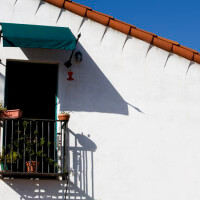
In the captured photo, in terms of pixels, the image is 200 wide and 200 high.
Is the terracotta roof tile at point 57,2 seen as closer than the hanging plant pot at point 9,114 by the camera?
No

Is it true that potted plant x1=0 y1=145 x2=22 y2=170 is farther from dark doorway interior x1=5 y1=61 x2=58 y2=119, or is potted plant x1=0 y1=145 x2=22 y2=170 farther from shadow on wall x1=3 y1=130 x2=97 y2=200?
dark doorway interior x1=5 y1=61 x2=58 y2=119

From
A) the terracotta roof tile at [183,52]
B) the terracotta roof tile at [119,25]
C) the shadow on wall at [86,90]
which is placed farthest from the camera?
the terracotta roof tile at [183,52]

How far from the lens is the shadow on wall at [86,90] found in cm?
1089

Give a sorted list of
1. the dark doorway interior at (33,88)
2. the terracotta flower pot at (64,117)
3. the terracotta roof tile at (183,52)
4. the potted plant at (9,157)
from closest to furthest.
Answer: the potted plant at (9,157) → the terracotta flower pot at (64,117) → the dark doorway interior at (33,88) → the terracotta roof tile at (183,52)

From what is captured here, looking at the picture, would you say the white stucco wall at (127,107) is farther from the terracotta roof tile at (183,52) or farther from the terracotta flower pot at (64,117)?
the terracotta flower pot at (64,117)

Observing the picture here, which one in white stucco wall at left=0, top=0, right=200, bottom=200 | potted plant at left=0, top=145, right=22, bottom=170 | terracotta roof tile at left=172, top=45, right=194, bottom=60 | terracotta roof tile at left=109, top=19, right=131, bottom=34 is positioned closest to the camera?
potted plant at left=0, top=145, right=22, bottom=170

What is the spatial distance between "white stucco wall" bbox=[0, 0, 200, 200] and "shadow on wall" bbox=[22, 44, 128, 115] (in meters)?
0.02

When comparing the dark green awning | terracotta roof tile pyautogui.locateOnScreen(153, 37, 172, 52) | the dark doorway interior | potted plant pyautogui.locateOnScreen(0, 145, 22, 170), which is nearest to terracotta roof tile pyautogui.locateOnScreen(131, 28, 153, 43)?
terracotta roof tile pyautogui.locateOnScreen(153, 37, 172, 52)

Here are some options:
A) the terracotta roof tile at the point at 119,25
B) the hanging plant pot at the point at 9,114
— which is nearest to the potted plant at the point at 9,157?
the hanging plant pot at the point at 9,114

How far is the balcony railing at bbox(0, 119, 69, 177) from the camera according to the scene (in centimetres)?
1002

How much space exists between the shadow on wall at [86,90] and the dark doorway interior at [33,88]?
331 mm

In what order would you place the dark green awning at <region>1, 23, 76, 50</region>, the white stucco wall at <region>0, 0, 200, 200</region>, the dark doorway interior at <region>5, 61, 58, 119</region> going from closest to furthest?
the dark green awning at <region>1, 23, 76, 50</region> → the white stucco wall at <region>0, 0, 200, 200</region> → the dark doorway interior at <region>5, 61, 58, 119</region>

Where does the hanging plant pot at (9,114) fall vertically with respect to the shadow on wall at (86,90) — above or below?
below

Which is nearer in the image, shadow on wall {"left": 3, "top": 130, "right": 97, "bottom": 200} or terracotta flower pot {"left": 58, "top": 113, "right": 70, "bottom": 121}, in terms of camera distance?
shadow on wall {"left": 3, "top": 130, "right": 97, "bottom": 200}
